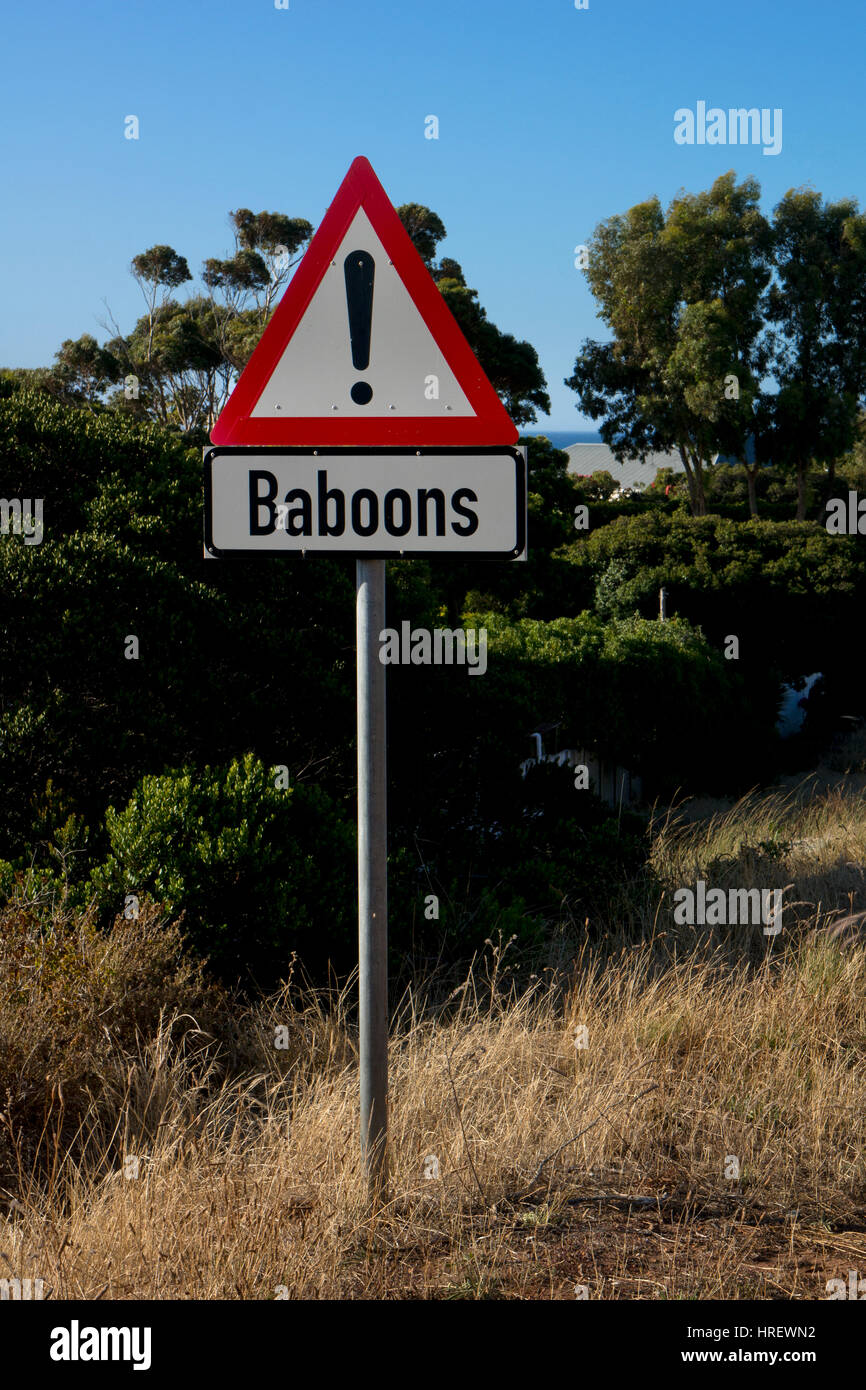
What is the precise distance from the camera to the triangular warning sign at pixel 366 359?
110 inches

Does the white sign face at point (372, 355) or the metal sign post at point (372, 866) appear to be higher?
the white sign face at point (372, 355)

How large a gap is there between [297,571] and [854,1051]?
358 cm

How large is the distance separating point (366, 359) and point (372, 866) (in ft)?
3.87

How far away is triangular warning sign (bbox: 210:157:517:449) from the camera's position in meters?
2.80

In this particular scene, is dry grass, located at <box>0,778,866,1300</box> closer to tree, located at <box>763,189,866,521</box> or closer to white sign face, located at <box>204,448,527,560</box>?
white sign face, located at <box>204,448,527,560</box>

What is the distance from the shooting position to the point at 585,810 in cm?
691

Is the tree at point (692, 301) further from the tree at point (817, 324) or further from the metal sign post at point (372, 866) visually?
the metal sign post at point (372, 866)

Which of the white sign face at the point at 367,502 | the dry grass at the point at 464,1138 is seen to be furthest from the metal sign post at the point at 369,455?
the dry grass at the point at 464,1138

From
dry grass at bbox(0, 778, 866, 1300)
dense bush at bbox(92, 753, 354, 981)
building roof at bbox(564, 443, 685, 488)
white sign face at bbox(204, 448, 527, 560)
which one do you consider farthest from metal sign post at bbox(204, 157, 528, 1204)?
building roof at bbox(564, 443, 685, 488)

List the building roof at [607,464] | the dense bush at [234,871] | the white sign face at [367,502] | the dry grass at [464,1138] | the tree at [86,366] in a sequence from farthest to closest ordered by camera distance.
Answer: the building roof at [607,464], the tree at [86,366], the dense bush at [234,871], the white sign face at [367,502], the dry grass at [464,1138]

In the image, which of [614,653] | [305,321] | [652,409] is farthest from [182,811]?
[652,409]

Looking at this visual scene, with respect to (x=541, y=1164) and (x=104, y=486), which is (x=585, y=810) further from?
(x=541, y=1164)

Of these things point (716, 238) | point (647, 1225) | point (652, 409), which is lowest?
point (647, 1225)

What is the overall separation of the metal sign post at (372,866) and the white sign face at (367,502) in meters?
0.12
